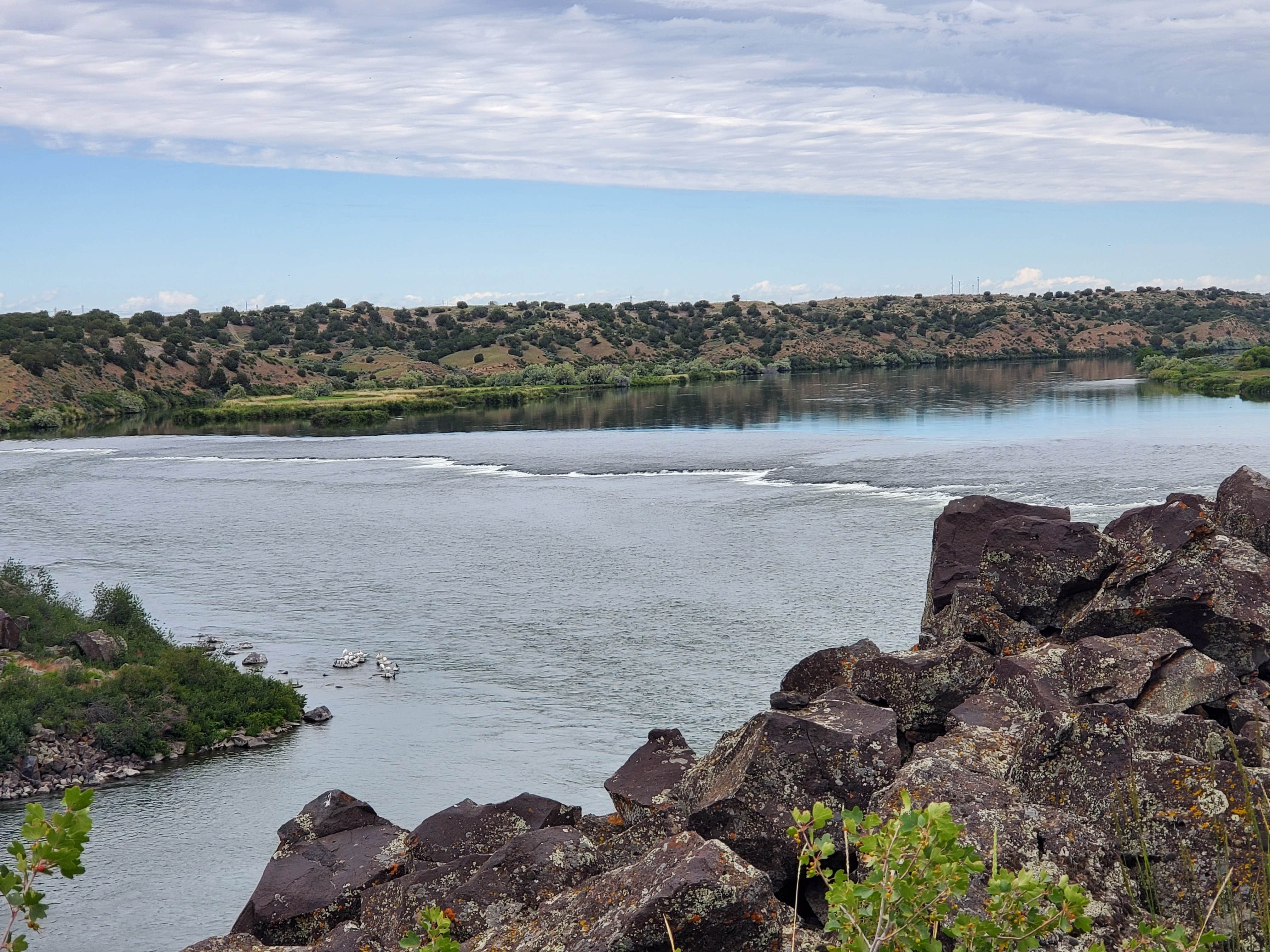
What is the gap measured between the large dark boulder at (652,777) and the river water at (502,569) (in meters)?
5.49

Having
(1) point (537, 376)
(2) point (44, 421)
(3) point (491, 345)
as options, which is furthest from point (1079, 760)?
(3) point (491, 345)

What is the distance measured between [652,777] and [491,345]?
5216 inches

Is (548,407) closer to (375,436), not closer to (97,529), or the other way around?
(375,436)

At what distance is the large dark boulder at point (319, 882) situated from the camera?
30.0ft

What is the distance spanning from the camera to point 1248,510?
12.4 meters

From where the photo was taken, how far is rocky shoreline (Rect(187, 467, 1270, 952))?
21.5ft

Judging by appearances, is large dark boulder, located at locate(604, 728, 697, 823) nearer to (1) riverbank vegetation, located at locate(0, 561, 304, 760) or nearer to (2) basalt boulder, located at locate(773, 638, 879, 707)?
(2) basalt boulder, located at locate(773, 638, 879, 707)

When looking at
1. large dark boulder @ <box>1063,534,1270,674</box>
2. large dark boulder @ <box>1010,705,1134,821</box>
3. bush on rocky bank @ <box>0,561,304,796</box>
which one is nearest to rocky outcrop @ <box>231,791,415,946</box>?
large dark boulder @ <box>1010,705,1134,821</box>

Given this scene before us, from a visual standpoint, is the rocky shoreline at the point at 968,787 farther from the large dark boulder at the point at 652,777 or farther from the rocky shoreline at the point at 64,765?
the rocky shoreline at the point at 64,765

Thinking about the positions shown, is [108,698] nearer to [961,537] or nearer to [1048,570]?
[961,537]

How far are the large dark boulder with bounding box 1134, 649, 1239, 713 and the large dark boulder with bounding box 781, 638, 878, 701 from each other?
3.18 m

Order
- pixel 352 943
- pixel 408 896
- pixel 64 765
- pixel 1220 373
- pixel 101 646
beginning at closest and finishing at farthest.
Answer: pixel 352 943 → pixel 408 896 → pixel 64 765 → pixel 101 646 → pixel 1220 373

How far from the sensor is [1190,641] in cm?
1020

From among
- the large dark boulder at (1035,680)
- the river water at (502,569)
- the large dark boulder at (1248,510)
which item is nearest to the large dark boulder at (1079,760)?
the large dark boulder at (1035,680)
